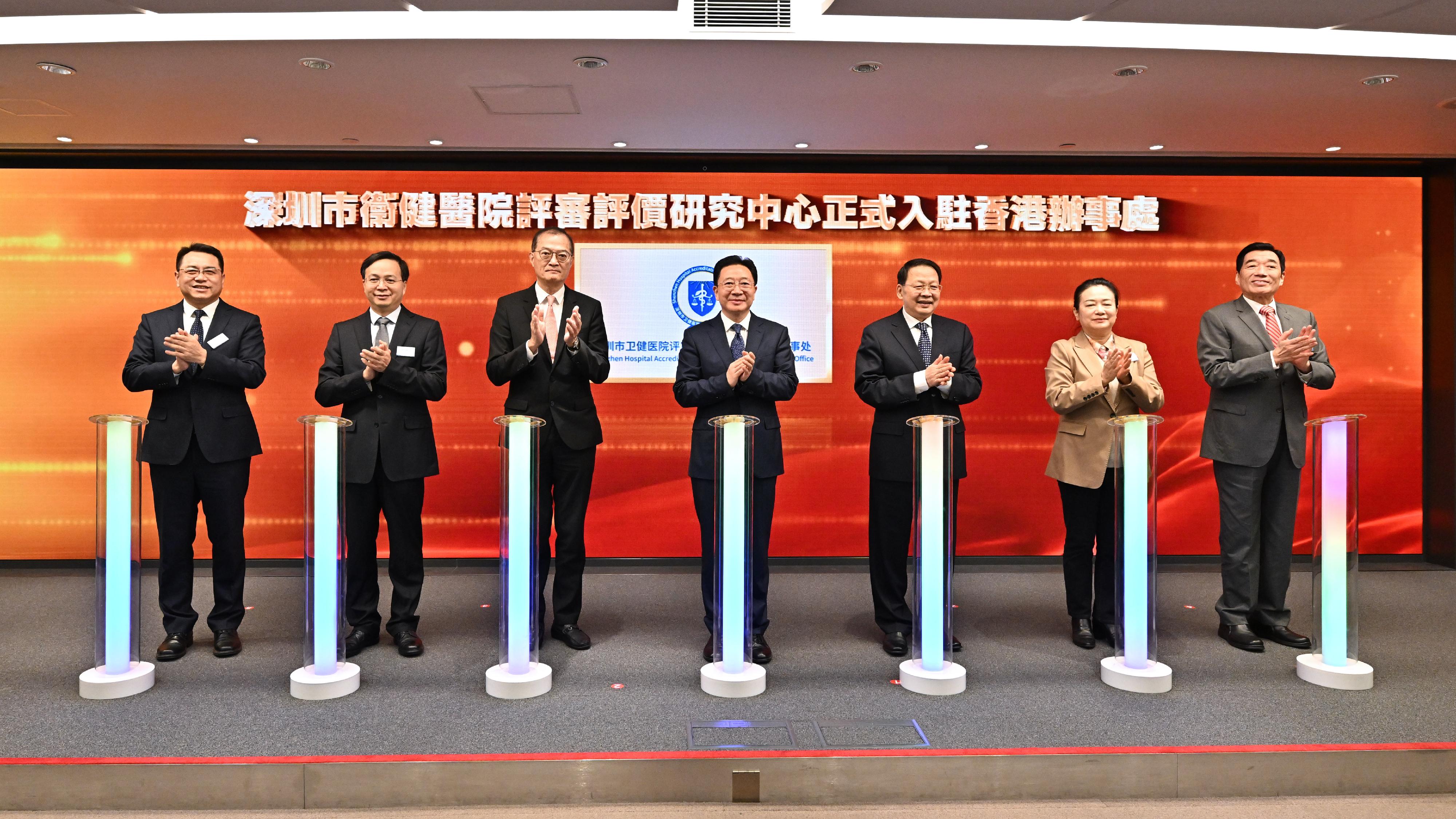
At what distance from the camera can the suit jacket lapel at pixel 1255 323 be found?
3775 mm

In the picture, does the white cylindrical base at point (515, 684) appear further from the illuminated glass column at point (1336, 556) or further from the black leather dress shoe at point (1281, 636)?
the black leather dress shoe at point (1281, 636)

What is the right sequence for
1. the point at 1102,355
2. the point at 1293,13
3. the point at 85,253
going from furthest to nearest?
1. the point at 85,253
2. the point at 1102,355
3. the point at 1293,13

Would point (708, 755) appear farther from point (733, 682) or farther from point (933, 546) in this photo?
point (933, 546)

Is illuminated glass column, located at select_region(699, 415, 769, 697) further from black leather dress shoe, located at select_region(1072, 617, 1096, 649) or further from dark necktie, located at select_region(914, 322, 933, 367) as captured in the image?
black leather dress shoe, located at select_region(1072, 617, 1096, 649)

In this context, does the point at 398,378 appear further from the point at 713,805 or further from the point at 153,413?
the point at 713,805

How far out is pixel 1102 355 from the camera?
150 inches

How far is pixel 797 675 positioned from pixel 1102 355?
193cm

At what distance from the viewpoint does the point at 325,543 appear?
319 centimetres

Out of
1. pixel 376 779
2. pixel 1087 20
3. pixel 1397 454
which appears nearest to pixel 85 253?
pixel 376 779

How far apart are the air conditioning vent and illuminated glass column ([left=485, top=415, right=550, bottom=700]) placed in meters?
1.82

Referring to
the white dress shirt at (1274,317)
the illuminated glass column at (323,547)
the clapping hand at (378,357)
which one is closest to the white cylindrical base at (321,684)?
the illuminated glass column at (323,547)

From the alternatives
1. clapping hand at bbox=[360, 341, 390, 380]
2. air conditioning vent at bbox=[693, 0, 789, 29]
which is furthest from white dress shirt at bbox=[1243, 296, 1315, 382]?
clapping hand at bbox=[360, 341, 390, 380]

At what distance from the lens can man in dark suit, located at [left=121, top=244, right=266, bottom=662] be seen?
3.59 metres

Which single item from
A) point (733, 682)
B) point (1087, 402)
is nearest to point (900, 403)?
point (1087, 402)
